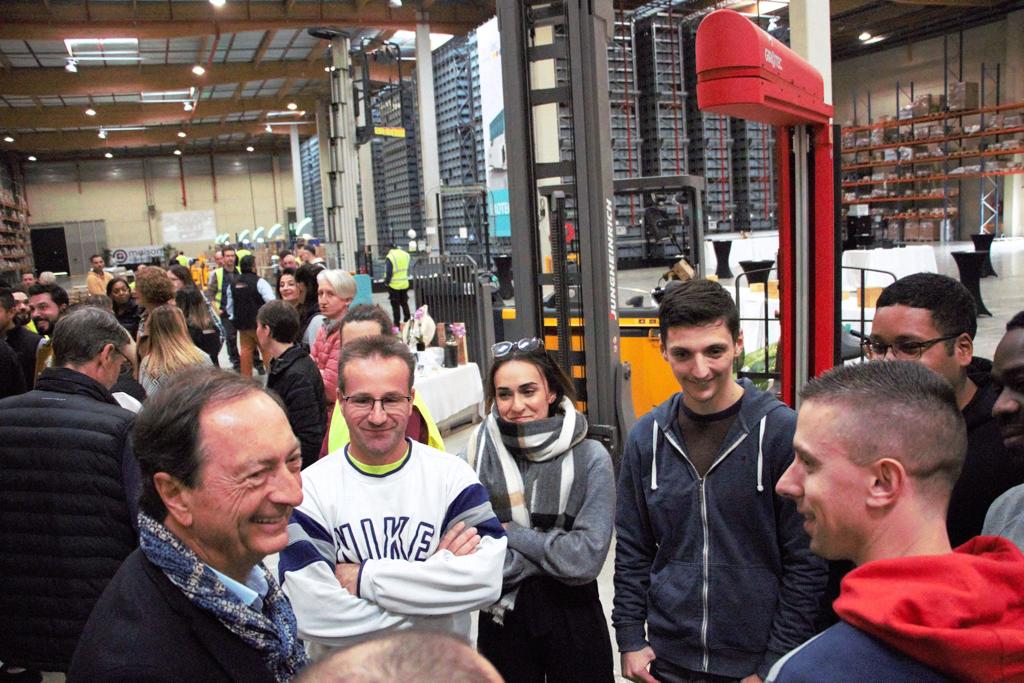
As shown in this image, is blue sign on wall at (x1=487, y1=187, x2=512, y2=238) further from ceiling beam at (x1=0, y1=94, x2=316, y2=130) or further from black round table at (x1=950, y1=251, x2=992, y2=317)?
ceiling beam at (x1=0, y1=94, x2=316, y2=130)

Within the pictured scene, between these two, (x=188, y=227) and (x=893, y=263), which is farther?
(x=188, y=227)

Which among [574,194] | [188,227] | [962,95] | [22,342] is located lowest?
[22,342]

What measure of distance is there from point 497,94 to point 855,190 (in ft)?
54.3

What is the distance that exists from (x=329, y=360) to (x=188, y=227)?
33446 mm

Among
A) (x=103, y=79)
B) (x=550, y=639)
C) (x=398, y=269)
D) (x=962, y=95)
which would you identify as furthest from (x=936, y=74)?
(x=550, y=639)

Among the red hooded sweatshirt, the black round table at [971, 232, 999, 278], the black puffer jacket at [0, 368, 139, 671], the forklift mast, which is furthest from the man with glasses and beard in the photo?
the black round table at [971, 232, 999, 278]

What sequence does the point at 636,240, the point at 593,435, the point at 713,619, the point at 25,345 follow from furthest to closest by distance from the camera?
the point at 636,240 < the point at 25,345 < the point at 593,435 < the point at 713,619

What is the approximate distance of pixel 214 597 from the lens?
1108 mm

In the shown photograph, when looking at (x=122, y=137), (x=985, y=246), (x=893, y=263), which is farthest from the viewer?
(x=122, y=137)

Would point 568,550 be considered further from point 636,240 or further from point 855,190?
point 855,190

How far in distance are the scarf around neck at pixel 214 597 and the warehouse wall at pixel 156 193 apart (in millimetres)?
35927

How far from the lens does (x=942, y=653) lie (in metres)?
0.91

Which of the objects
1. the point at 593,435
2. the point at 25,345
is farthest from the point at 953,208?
the point at 25,345

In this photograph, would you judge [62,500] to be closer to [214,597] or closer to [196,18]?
[214,597]
